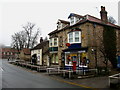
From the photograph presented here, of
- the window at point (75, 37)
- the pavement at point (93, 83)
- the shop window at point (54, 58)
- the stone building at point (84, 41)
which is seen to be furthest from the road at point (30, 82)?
the shop window at point (54, 58)

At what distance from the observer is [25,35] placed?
65.2 metres

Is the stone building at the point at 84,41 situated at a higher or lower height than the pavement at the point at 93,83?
higher

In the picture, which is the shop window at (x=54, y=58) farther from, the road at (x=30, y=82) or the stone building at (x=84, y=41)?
the road at (x=30, y=82)

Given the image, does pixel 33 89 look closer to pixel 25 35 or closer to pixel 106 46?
pixel 106 46

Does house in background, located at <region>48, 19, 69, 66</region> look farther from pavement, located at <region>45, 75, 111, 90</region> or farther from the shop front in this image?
pavement, located at <region>45, 75, 111, 90</region>

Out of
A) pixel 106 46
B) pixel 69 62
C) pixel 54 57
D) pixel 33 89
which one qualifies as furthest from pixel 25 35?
pixel 33 89

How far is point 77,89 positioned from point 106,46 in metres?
13.2

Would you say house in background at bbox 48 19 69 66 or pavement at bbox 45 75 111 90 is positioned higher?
house in background at bbox 48 19 69 66

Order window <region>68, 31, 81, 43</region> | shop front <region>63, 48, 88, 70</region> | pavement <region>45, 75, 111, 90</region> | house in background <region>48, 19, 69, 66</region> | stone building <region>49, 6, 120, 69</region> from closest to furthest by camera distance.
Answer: pavement <region>45, 75, 111, 90</region>, stone building <region>49, 6, 120, 69</region>, shop front <region>63, 48, 88, 70</region>, window <region>68, 31, 81, 43</region>, house in background <region>48, 19, 69, 66</region>

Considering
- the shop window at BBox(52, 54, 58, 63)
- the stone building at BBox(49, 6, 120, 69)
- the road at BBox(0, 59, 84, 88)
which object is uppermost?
the stone building at BBox(49, 6, 120, 69)

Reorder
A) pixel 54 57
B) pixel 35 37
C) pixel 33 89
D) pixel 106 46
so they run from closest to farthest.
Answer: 1. pixel 33 89
2. pixel 106 46
3. pixel 54 57
4. pixel 35 37

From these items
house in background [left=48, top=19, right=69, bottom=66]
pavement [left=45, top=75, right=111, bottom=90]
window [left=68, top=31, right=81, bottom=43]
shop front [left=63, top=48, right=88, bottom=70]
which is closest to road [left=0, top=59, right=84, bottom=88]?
pavement [left=45, top=75, right=111, bottom=90]

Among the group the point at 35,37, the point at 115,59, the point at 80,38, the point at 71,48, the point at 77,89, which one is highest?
the point at 35,37

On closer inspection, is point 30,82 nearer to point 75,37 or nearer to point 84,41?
point 84,41
